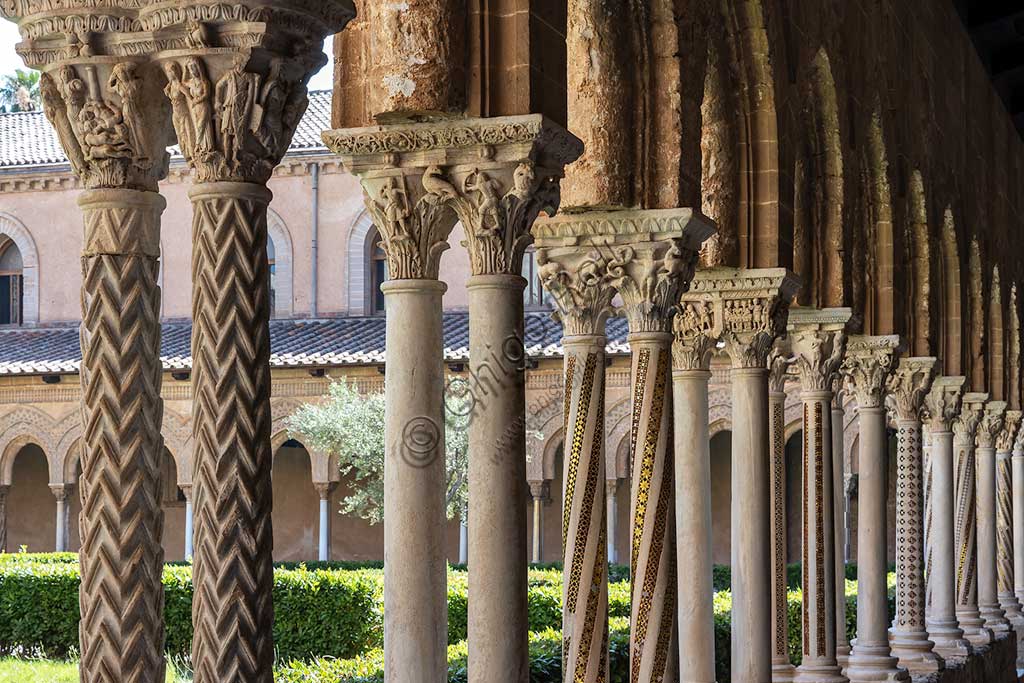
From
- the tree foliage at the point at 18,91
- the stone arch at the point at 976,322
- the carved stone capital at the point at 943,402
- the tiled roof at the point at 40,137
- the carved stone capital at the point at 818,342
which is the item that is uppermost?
the tree foliage at the point at 18,91

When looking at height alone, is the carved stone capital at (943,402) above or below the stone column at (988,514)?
above

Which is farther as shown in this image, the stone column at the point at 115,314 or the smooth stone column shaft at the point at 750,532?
the smooth stone column shaft at the point at 750,532

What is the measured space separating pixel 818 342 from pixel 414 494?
5426 mm

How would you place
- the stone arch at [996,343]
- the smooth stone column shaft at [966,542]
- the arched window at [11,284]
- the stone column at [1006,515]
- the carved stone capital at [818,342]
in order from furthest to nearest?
1. the arched window at [11,284]
2. the stone column at [1006,515]
3. the stone arch at [996,343]
4. the smooth stone column shaft at [966,542]
5. the carved stone capital at [818,342]

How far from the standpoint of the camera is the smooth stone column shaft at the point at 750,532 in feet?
27.8

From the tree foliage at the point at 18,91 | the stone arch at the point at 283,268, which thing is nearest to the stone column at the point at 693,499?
the stone arch at the point at 283,268

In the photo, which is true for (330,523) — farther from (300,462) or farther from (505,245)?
(505,245)

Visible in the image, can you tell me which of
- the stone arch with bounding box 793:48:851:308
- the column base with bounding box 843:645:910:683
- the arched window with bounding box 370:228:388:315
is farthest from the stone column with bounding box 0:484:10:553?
the stone arch with bounding box 793:48:851:308

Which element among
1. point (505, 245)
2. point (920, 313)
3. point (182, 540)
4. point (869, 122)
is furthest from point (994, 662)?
point (182, 540)

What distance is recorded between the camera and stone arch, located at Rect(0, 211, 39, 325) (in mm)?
28109

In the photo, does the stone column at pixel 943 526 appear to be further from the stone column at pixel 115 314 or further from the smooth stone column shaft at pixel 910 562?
the stone column at pixel 115 314

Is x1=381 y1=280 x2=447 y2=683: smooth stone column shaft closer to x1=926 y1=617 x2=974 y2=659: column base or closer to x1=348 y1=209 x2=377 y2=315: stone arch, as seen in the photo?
x1=926 y1=617 x2=974 y2=659: column base

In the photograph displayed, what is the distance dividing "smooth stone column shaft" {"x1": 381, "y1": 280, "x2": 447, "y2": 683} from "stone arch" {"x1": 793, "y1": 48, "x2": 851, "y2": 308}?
189 inches

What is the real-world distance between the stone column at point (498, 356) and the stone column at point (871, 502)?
6362 mm
